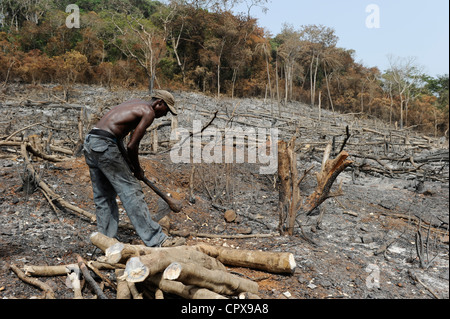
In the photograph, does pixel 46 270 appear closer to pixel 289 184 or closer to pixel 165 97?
pixel 165 97

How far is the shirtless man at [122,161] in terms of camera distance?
109 inches

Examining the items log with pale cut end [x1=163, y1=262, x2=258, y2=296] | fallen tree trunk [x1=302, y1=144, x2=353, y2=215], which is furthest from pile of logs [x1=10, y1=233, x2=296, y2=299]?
fallen tree trunk [x1=302, y1=144, x2=353, y2=215]

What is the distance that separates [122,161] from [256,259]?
4.41ft

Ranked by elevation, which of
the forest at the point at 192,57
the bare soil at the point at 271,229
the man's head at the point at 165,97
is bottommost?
the bare soil at the point at 271,229

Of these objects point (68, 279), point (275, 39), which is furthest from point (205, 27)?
point (68, 279)

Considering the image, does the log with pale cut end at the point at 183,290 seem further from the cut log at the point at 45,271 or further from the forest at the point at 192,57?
the forest at the point at 192,57

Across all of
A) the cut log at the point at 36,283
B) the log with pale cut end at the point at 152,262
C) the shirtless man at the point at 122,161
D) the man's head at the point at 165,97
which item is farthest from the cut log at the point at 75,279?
the man's head at the point at 165,97

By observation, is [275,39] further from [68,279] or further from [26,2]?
[68,279]

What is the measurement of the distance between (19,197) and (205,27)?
2182cm

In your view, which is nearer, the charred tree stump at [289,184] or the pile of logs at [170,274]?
the pile of logs at [170,274]

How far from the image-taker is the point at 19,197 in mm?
3754

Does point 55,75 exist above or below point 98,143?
→ above

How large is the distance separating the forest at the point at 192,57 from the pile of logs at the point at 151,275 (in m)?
13.6

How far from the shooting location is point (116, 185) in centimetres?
280
